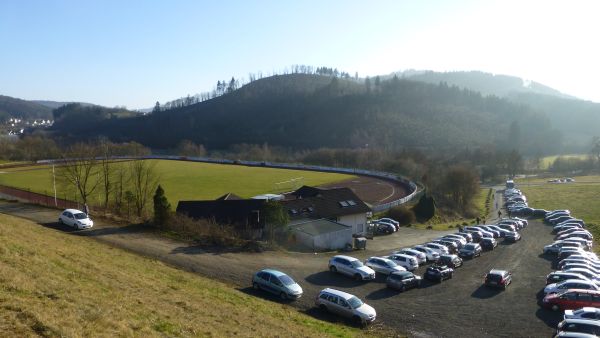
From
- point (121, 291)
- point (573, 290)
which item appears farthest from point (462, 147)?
point (121, 291)

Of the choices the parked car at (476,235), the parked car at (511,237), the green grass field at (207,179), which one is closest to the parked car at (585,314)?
the parked car at (476,235)

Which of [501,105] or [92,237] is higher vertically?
[501,105]

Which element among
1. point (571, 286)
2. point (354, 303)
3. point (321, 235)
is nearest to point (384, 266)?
point (354, 303)

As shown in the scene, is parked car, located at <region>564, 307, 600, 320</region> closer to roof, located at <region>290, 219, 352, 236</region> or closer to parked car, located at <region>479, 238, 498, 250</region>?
parked car, located at <region>479, 238, 498, 250</region>

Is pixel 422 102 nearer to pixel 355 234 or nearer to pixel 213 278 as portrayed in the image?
pixel 355 234

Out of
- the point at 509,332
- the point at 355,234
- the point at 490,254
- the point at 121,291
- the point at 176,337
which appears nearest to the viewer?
the point at 176,337

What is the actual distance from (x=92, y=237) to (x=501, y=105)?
198 m

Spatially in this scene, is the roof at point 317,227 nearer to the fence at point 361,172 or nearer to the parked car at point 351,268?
the parked car at point 351,268

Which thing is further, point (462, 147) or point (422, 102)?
point (422, 102)

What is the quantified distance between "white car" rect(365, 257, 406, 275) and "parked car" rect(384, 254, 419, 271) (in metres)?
1.08

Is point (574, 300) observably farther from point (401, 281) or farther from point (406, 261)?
point (406, 261)

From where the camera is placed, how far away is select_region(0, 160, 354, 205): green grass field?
61469 mm

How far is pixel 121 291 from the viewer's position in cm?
1517

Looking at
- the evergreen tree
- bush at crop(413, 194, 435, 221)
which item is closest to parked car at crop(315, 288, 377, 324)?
the evergreen tree
